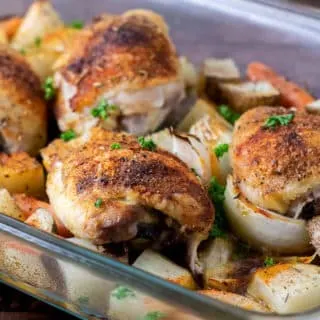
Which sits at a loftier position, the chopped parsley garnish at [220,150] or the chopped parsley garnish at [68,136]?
the chopped parsley garnish at [220,150]

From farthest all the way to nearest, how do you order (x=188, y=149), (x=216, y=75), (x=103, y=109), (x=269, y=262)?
(x=216, y=75) < (x=103, y=109) < (x=188, y=149) < (x=269, y=262)

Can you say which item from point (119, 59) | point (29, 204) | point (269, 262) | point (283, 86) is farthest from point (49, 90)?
point (269, 262)

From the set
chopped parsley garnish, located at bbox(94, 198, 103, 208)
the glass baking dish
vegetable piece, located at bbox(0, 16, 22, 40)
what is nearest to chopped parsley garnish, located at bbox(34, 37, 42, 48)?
vegetable piece, located at bbox(0, 16, 22, 40)

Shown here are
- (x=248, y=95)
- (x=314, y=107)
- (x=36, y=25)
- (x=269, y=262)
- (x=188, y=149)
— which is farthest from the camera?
(x=36, y=25)

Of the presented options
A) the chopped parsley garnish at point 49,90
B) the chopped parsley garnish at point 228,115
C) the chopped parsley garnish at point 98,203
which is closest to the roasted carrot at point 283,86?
A: the chopped parsley garnish at point 228,115

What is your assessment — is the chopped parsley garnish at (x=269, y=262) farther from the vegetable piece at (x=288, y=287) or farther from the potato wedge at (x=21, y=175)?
the potato wedge at (x=21, y=175)

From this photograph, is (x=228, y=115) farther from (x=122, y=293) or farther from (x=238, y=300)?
(x=122, y=293)
